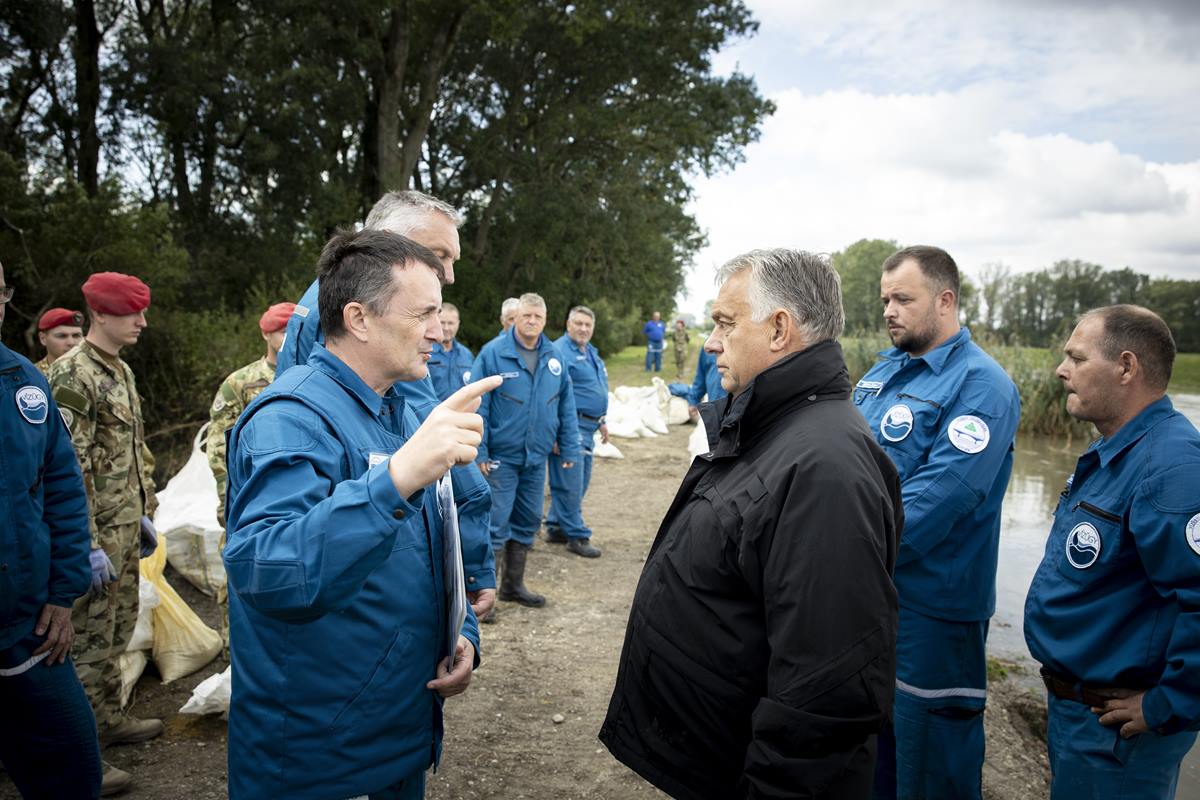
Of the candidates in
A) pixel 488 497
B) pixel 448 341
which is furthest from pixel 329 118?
pixel 488 497

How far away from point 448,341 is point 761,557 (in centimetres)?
565

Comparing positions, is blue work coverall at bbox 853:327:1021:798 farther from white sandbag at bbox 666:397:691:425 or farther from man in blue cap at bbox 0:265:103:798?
white sandbag at bbox 666:397:691:425

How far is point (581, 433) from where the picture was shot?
7918 millimetres

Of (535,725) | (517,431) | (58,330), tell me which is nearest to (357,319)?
(535,725)

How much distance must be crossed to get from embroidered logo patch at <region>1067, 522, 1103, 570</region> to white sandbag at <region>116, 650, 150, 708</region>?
416 cm

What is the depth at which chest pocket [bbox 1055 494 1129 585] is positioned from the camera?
2293 mm

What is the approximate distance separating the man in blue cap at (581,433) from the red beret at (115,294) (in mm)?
3780

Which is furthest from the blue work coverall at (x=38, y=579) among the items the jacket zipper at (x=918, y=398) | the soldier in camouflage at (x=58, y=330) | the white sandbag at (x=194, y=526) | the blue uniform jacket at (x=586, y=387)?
the blue uniform jacket at (x=586, y=387)

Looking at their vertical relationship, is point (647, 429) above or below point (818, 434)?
below

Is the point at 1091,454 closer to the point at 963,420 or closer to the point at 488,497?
the point at 963,420

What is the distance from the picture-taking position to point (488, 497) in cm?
246

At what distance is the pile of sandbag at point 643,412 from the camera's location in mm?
13117

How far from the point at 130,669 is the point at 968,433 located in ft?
13.9

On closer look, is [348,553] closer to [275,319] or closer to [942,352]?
[942,352]
